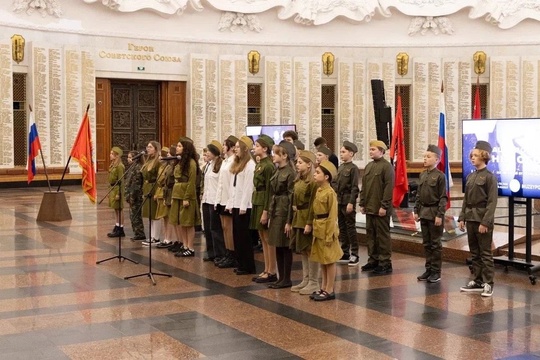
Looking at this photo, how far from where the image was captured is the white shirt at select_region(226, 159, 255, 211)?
8719 millimetres

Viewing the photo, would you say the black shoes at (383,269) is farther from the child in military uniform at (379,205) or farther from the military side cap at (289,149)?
the military side cap at (289,149)

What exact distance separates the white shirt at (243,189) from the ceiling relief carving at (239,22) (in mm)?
15112

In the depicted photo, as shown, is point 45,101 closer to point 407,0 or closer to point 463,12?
point 407,0

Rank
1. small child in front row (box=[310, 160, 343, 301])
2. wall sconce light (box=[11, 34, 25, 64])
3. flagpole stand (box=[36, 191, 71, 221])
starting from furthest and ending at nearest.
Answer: wall sconce light (box=[11, 34, 25, 64])
flagpole stand (box=[36, 191, 71, 221])
small child in front row (box=[310, 160, 343, 301])

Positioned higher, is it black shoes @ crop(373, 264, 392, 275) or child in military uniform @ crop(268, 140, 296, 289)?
child in military uniform @ crop(268, 140, 296, 289)

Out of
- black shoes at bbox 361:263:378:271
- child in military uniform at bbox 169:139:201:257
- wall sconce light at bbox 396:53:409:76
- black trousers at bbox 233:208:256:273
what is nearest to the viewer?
black trousers at bbox 233:208:256:273

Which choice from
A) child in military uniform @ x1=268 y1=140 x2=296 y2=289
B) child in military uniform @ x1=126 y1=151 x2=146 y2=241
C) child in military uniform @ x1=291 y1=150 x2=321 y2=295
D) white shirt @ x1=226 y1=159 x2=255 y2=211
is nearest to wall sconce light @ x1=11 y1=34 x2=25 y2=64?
child in military uniform @ x1=126 y1=151 x2=146 y2=241

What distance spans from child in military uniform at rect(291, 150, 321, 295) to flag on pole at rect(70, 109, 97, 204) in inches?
260

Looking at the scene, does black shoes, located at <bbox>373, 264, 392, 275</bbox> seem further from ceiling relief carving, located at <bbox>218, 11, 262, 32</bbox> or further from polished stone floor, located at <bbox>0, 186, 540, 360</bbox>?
ceiling relief carving, located at <bbox>218, 11, 262, 32</bbox>

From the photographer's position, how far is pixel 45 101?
67.5 ft

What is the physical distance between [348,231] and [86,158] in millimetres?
5984

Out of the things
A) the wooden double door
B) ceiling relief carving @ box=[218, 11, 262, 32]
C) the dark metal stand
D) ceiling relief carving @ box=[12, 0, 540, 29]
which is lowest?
the dark metal stand

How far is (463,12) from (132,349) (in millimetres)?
21570

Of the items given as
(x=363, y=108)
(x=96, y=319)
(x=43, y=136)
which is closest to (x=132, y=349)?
(x=96, y=319)
